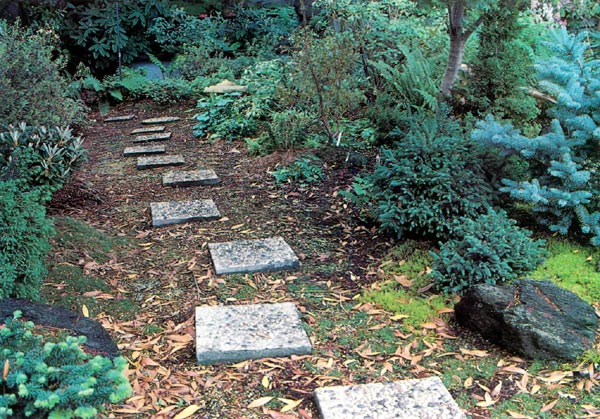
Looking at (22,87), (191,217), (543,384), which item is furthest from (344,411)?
(22,87)

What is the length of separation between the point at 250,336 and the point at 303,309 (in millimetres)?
502

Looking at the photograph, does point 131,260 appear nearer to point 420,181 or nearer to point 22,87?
point 420,181

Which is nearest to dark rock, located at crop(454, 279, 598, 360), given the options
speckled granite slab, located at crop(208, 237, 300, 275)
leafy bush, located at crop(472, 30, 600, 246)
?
leafy bush, located at crop(472, 30, 600, 246)

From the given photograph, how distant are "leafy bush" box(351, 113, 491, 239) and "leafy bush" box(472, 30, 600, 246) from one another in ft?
0.66

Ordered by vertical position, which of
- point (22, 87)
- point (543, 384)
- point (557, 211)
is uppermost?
point (22, 87)

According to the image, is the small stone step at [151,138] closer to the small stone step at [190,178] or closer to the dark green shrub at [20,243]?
the small stone step at [190,178]

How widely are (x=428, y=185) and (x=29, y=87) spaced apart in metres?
3.59

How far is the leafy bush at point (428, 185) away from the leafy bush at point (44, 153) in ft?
7.71

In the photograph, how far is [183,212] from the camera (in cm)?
487

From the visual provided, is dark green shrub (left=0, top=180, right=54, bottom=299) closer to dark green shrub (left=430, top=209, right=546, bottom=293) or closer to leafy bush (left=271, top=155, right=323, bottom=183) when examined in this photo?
dark green shrub (left=430, top=209, right=546, bottom=293)

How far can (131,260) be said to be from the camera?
412 centimetres

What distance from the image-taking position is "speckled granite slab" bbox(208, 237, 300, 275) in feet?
12.9

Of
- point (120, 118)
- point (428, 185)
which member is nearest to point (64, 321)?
point (428, 185)

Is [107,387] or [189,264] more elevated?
[107,387]
